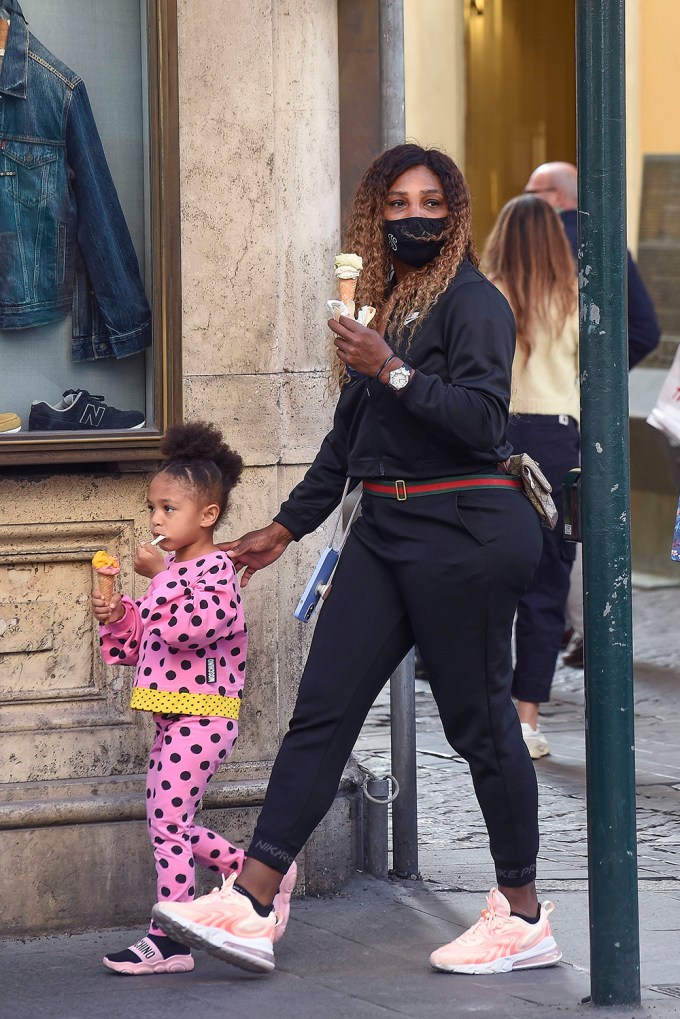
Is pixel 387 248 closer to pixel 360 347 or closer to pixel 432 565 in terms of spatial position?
pixel 360 347

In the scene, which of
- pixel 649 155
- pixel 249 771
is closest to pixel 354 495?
pixel 249 771

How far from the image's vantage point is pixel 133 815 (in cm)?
490

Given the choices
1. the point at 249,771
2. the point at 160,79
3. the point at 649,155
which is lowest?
the point at 249,771

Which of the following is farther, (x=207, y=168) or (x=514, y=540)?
(x=207, y=168)

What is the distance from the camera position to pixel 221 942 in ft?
13.8

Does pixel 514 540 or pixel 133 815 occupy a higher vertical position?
pixel 514 540

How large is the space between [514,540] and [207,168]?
4.62ft

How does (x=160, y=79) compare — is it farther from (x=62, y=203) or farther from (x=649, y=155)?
(x=649, y=155)

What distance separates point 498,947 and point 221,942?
70 cm

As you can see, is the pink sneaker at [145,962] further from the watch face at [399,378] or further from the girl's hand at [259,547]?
the watch face at [399,378]

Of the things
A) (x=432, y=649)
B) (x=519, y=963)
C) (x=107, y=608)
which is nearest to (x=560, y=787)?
(x=519, y=963)

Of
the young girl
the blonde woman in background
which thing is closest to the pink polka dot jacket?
the young girl

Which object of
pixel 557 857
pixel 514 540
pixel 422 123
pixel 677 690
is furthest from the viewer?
pixel 422 123

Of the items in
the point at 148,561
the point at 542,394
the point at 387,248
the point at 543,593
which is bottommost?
the point at 543,593
